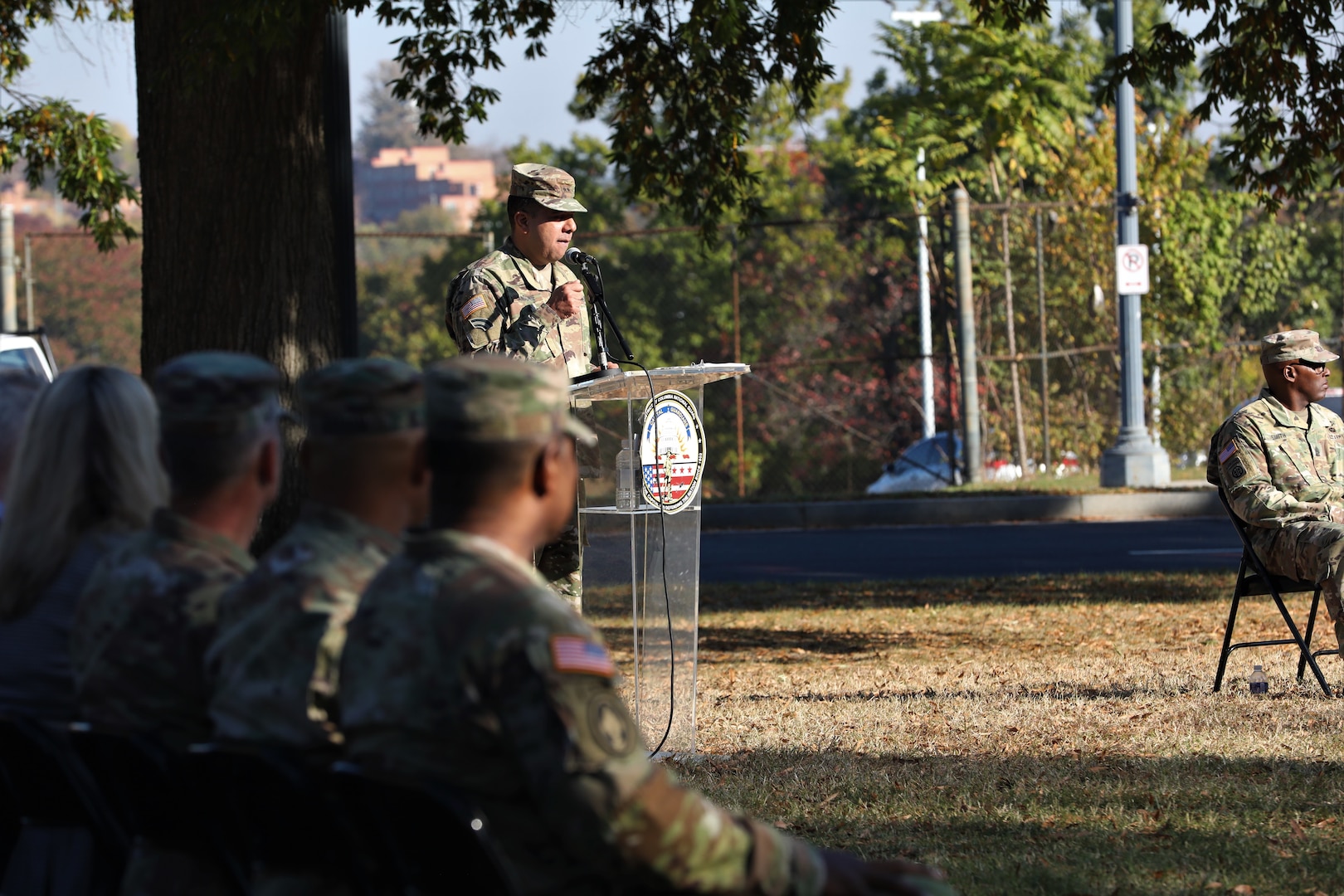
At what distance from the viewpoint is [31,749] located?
2596 millimetres

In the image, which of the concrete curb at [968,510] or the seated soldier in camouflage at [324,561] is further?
the concrete curb at [968,510]

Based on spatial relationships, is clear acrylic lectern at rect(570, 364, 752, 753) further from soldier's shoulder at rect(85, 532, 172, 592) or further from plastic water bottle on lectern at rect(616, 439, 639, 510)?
soldier's shoulder at rect(85, 532, 172, 592)

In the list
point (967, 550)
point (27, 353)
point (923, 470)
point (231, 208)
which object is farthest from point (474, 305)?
point (923, 470)

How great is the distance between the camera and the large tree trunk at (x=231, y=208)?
7.62 meters

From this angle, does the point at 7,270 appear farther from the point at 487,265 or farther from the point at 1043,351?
the point at 487,265

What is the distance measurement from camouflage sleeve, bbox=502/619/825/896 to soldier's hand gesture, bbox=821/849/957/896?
0.10m

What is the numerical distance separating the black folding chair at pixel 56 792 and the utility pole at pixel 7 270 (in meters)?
20.5

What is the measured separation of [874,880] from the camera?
2357 millimetres

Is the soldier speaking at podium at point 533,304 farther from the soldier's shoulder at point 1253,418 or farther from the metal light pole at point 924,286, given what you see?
the metal light pole at point 924,286

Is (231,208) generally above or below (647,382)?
above

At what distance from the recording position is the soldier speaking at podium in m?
Answer: 5.72

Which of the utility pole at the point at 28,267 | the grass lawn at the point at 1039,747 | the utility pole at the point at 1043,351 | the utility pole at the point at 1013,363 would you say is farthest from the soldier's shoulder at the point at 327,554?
the utility pole at the point at 28,267

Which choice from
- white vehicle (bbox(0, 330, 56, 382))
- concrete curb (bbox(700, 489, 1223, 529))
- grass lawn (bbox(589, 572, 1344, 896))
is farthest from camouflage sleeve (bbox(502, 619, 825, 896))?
concrete curb (bbox(700, 489, 1223, 529))

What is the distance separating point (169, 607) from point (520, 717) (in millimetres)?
762
